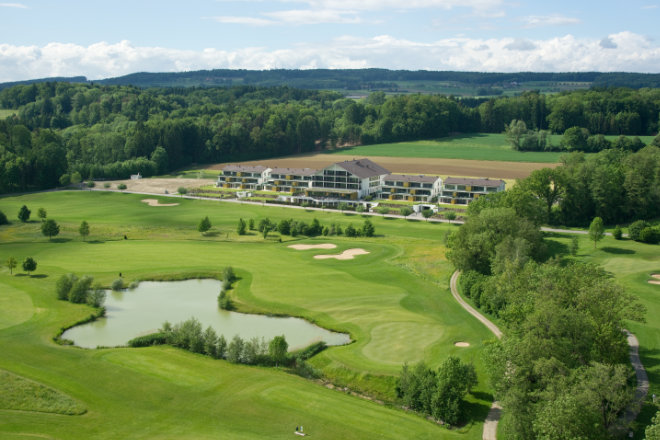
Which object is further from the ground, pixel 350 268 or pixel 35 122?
pixel 35 122

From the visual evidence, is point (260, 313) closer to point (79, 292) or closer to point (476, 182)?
point (79, 292)

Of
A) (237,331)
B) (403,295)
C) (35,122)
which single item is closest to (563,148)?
(403,295)

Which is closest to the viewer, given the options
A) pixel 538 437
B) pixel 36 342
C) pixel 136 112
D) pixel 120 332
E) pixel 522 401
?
pixel 538 437

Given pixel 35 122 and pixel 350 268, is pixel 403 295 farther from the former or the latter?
pixel 35 122

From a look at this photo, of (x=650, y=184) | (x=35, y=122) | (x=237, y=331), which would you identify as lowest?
(x=237, y=331)

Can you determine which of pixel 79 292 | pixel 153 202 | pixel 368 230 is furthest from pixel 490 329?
pixel 153 202
